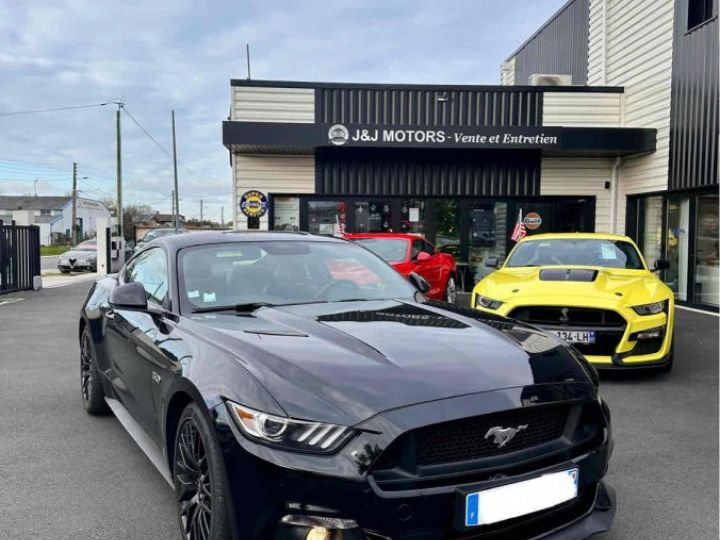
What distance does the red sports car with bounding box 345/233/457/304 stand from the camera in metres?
10.0

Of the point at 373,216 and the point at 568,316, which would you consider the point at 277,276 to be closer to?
the point at 568,316

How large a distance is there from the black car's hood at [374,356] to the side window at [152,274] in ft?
1.78

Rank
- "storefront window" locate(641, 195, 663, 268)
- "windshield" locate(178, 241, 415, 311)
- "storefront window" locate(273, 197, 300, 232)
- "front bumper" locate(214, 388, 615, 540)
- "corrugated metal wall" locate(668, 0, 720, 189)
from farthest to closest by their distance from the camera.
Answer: "storefront window" locate(273, 197, 300, 232) → "storefront window" locate(641, 195, 663, 268) → "corrugated metal wall" locate(668, 0, 720, 189) → "windshield" locate(178, 241, 415, 311) → "front bumper" locate(214, 388, 615, 540)

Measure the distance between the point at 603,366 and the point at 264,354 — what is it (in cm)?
417

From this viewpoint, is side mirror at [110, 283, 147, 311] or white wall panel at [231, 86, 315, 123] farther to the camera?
white wall panel at [231, 86, 315, 123]

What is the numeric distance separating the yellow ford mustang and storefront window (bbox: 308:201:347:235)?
24.4 feet

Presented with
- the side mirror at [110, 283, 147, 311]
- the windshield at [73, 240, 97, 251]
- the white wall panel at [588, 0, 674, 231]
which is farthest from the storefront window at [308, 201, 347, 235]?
the windshield at [73, 240, 97, 251]

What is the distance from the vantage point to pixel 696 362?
688cm

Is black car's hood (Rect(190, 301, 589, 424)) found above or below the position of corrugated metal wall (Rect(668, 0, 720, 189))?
below

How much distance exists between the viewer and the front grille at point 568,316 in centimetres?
570

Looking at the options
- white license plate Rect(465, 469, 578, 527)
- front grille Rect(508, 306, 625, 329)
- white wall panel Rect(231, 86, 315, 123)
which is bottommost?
white license plate Rect(465, 469, 578, 527)

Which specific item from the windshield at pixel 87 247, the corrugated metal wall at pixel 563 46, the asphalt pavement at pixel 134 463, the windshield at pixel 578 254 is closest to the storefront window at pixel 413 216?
the corrugated metal wall at pixel 563 46

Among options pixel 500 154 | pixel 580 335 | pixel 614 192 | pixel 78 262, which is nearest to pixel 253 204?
pixel 500 154

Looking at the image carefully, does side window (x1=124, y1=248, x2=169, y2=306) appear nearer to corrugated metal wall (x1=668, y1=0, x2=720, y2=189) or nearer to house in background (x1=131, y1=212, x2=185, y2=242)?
corrugated metal wall (x1=668, y1=0, x2=720, y2=189)
